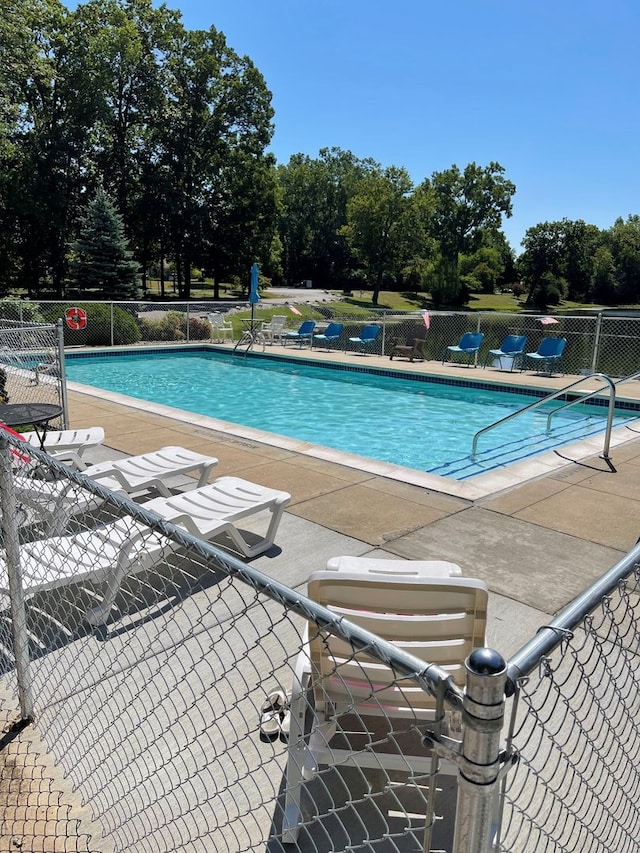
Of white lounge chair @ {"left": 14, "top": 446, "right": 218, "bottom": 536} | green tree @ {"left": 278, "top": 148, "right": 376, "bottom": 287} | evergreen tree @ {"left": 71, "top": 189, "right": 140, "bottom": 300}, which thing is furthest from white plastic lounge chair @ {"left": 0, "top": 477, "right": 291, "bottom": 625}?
green tree @ {"left": 278, "top": 148, "right": 376, "bottom": 287}

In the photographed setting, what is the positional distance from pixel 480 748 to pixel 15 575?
247 cm

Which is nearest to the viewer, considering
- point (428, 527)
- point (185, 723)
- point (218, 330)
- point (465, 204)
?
point (185, 723)

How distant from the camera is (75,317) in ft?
56.2

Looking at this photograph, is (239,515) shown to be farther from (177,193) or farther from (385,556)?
(177,193)

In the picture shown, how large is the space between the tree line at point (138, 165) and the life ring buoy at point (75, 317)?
11.6 m

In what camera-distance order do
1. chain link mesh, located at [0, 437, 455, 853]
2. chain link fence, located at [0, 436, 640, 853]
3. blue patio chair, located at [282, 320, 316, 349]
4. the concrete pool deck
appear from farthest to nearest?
blue patio chair, located at [282, 320, 316, 349] → the concrete pool deck → chain link mesh, located at [0, 437, 455, 853] → chain link fence, located at [0, 436, 640, 853]

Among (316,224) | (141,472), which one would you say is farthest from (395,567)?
(316,224)

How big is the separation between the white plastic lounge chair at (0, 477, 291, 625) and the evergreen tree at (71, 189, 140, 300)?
25.4 metres

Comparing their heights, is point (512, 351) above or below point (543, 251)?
below

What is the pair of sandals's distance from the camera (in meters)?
2.79

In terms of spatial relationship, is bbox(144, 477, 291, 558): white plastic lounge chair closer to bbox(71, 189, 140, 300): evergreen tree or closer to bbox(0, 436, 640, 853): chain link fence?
bbox(0, 436, 640, 853): chain link fence

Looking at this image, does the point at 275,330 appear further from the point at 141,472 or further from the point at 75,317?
the point at 141,472

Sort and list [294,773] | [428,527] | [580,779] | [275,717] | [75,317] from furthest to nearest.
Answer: [75,317], [428,527], [275,717], [294,773], [580,779]

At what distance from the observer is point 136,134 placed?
39719 mm
